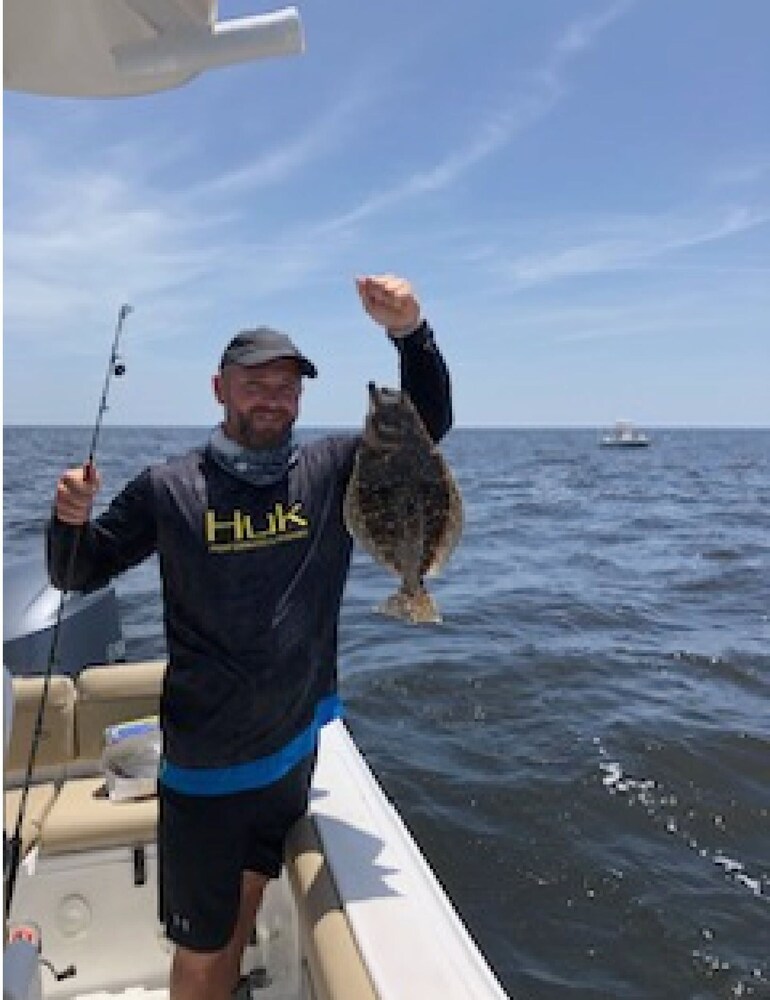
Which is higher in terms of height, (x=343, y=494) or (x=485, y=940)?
(x=343, y=494)

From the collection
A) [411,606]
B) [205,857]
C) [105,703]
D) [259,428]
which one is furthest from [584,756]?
[259,428]

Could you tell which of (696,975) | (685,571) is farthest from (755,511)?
(696,975)

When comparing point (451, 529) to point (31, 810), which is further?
point (31, 810)

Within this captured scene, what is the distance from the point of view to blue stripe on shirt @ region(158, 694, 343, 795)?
2990 mm

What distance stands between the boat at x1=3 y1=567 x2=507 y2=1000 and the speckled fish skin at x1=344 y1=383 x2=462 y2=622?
0.89 metres

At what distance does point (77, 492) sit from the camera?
272 centimetres

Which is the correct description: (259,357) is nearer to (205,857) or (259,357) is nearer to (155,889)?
(205,857)

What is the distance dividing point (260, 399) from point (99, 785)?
2323 mm

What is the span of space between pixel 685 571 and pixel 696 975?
13.3m

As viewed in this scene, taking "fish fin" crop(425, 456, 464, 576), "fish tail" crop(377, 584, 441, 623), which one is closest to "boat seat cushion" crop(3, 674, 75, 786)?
"fish tail" crop(377, 584, 441, 623)

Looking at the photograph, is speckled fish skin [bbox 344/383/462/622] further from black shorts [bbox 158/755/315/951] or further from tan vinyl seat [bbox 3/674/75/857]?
tan vinyl seat [bbox 3/674/75/857]

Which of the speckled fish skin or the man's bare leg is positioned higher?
the speckled fish skin

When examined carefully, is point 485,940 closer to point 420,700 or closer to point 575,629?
point 420,700

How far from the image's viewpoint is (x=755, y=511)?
30.4 meters
